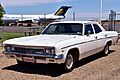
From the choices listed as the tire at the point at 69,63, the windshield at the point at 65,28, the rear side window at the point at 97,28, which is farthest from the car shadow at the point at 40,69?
the rear side window at the point at 97,28

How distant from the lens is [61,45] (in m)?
6.95

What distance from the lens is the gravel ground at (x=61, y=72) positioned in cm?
695

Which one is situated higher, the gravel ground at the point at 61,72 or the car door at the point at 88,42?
the car door at the point at 88,42

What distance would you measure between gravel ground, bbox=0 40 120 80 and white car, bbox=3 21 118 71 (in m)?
0.36

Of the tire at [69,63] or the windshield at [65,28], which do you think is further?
the windshield at [65,28]

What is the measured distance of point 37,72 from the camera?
25.0ft

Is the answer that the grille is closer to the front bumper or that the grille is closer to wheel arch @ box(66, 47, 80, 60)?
the front bumper

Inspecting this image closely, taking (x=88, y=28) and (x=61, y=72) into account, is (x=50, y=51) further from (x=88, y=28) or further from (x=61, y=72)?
(x=88, y=28)

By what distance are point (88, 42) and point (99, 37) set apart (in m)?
1.16

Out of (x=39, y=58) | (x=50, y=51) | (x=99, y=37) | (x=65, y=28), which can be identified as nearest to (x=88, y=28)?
(x=99, y=37)

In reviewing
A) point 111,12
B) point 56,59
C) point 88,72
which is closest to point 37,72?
point 56,59

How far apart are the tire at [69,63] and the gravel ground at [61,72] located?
0.47ft

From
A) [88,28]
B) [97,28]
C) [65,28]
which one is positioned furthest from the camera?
[97,28]

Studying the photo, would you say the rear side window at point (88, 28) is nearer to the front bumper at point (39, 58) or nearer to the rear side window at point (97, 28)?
the rear side window at point (97, 28)
